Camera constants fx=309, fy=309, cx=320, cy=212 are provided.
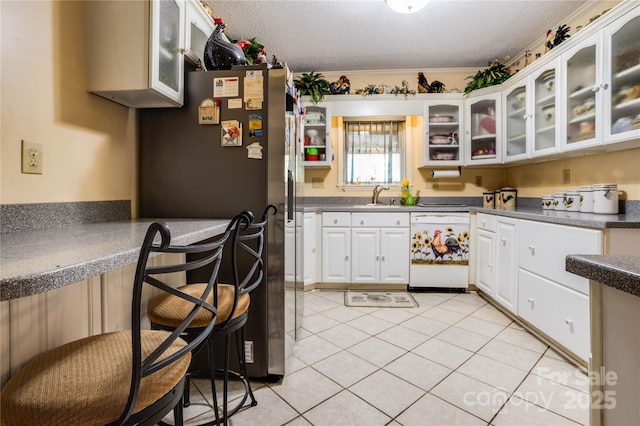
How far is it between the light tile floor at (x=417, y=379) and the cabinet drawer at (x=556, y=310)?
0.44ft

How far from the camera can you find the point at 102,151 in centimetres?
149

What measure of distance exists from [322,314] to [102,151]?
1.97m

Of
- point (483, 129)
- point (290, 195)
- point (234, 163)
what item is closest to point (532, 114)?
point (483, 129)

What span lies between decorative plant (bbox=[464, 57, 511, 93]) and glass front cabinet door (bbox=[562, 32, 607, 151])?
967mm

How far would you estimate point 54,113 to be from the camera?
1.24 metres

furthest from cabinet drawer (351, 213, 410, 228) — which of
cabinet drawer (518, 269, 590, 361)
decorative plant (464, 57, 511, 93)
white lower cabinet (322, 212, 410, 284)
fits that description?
decorative plant (464, 57, 511, 93)

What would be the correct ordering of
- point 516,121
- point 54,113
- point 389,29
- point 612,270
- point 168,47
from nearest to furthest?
point 612,270 < point 54,113 < point 168,47 < point 389,29 < point 516,121

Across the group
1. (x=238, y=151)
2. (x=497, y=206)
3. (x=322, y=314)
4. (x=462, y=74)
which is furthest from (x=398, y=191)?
(x=238, y=151)

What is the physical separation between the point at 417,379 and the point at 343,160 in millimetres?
2704

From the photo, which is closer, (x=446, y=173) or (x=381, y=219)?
(x=381, y=219)

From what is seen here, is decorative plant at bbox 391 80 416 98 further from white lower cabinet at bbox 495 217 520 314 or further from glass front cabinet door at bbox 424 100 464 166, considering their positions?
white lower cabinet at bbox 495 217 520 314

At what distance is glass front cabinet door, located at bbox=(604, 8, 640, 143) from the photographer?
1797 millimetres

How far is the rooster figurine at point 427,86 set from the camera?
3574 millimetres

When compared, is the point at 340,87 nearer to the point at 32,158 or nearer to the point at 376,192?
the point at 376,192
